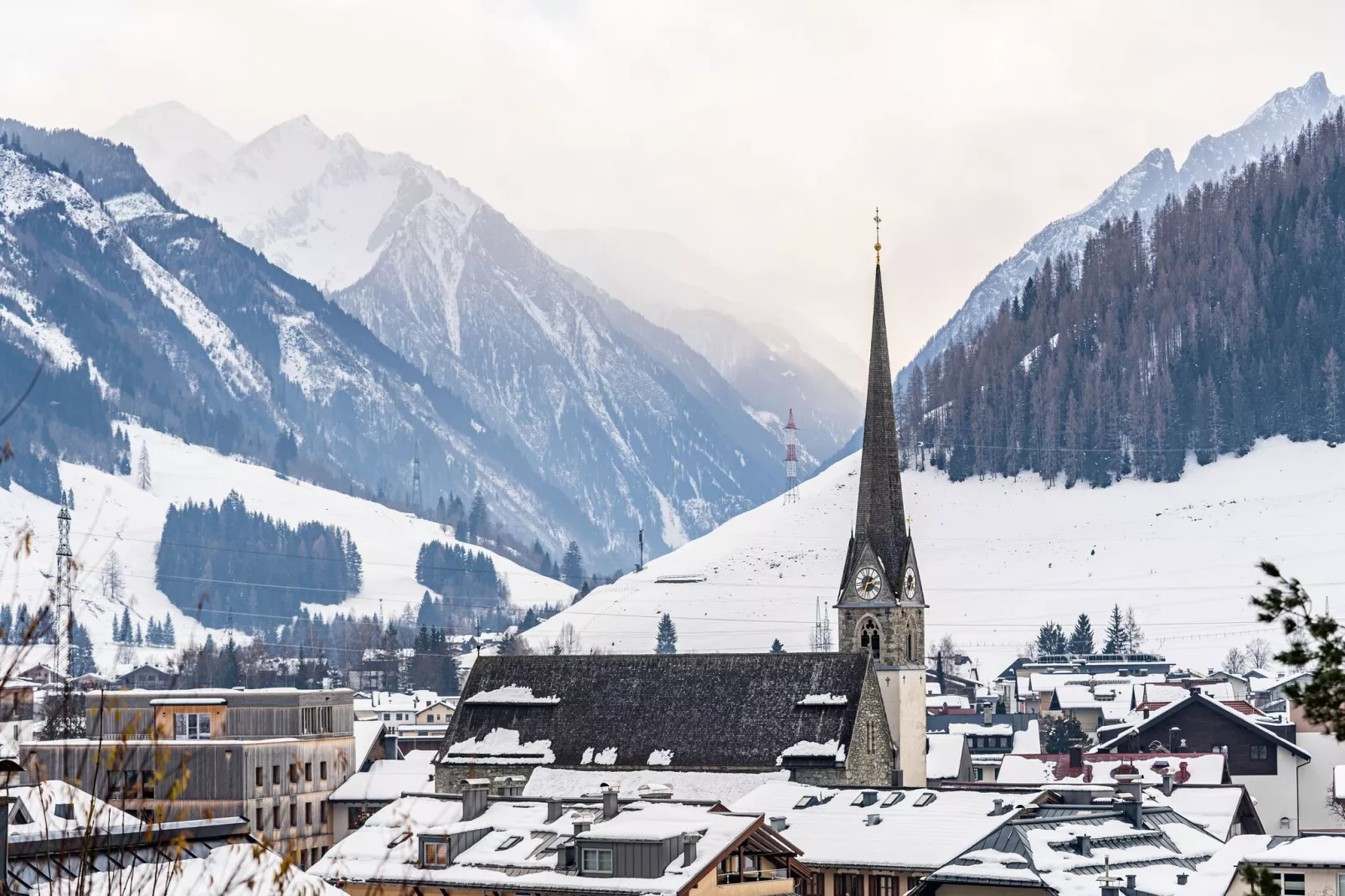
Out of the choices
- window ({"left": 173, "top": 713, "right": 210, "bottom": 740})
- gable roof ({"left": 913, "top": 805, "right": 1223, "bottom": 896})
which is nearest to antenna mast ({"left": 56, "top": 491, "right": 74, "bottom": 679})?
window ({"left": 173, "top": 713, "right": 210, "bottom": 740})

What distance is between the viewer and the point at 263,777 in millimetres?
98875

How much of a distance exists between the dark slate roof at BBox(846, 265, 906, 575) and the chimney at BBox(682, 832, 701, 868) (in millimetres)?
46169

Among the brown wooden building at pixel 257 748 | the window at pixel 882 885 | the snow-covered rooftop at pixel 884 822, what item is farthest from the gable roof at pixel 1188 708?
the window at pixel 882 885

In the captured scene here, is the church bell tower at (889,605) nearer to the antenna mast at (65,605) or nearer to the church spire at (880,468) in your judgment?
the church spire at (880,468)

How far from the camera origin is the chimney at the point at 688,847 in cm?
6284

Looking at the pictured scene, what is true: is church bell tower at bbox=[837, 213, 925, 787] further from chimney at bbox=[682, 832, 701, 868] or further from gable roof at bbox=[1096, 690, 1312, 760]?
chimney at bbox=[682, 832, 701, 868]

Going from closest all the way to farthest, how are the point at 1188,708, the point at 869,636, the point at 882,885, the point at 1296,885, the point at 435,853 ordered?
the point at 1296,885 < the point at 435,853 < the point at 882,885 < the point at 869,636 < the point at 1188,708

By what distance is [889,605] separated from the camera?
10775 centimetres

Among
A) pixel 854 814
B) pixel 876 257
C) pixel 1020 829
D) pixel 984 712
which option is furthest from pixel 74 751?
pixel 984 712

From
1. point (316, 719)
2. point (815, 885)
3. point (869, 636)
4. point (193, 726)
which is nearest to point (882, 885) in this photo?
point (815, 885)

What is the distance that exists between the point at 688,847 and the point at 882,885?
46.6 ft

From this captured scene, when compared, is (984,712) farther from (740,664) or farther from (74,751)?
(74,751)

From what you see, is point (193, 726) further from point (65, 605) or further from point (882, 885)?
point (65, 605)

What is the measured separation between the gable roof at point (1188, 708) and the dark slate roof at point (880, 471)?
69.6 ft
